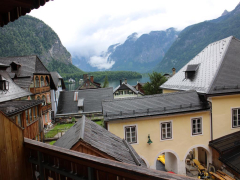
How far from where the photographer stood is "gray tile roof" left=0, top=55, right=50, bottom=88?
2402cm

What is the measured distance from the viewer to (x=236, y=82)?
1579 centimetres

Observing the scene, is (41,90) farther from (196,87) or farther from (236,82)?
(236,82)

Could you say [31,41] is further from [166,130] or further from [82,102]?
[166,130]

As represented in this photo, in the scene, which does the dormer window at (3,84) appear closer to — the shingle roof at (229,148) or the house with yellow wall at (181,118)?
the house with yellow wall at (181,118)

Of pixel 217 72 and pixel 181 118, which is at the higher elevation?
pixel 217 72

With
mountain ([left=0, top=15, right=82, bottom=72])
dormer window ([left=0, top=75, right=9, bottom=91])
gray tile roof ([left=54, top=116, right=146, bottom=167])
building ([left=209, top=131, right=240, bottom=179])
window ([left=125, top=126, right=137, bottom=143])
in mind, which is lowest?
building ([left=209, top=131, right=240, bottom=179])

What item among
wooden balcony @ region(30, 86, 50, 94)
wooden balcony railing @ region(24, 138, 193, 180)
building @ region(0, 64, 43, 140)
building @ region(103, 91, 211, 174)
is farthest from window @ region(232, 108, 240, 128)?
wooden balcony @ region(30, 86, 50, 94)

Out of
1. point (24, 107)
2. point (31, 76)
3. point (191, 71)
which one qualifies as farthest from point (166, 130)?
point (31, 76)

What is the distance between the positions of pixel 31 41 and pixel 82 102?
132m

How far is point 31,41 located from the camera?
479 ft

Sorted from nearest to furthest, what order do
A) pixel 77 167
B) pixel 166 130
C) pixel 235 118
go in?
pixel 77 167, pixel 166 130, pixel 235 118

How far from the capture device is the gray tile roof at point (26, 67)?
24.0m

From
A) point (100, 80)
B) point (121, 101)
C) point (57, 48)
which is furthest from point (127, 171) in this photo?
point (57, 48)

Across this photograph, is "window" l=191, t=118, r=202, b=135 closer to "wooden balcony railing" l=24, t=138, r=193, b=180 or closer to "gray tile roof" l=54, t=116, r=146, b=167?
"gray tile roof" l=54, t=116, r=146, b=167
